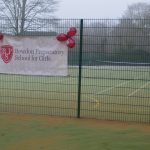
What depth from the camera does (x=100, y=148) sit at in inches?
319

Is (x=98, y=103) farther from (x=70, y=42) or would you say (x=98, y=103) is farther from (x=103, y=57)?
(x=70, y=42)

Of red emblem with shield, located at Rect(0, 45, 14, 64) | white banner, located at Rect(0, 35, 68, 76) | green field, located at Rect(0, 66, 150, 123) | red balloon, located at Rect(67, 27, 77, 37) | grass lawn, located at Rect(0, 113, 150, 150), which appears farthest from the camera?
red emblem with shield, located at Rect(0, 45, 14, 64)

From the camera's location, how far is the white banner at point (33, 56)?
11.4 metres

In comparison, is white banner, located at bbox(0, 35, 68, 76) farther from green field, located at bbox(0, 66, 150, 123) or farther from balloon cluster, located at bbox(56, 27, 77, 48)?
green field, located at bbox(0, 66, 150, 123)

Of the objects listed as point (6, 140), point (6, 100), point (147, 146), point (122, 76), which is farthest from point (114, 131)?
point (6, 100)

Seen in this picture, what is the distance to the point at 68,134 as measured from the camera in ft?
30.8

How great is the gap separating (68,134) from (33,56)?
3.05m

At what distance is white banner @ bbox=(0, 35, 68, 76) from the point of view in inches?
448

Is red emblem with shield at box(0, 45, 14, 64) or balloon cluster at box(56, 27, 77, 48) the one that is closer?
balloon cluster at box(56, 27, 77, 48)

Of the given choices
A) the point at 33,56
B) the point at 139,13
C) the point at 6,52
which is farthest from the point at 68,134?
the point at 139,13

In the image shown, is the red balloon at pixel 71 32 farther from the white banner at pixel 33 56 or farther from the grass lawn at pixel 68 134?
the grass lawn at pixel 68 134

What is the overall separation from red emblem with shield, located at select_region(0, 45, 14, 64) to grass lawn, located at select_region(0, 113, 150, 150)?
1589 millimetres

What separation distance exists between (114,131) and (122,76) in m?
3.28

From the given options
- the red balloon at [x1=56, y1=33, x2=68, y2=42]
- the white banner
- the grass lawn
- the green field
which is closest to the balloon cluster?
the red balloon at [x1=56, y1=33, x2=68, y2=42]
